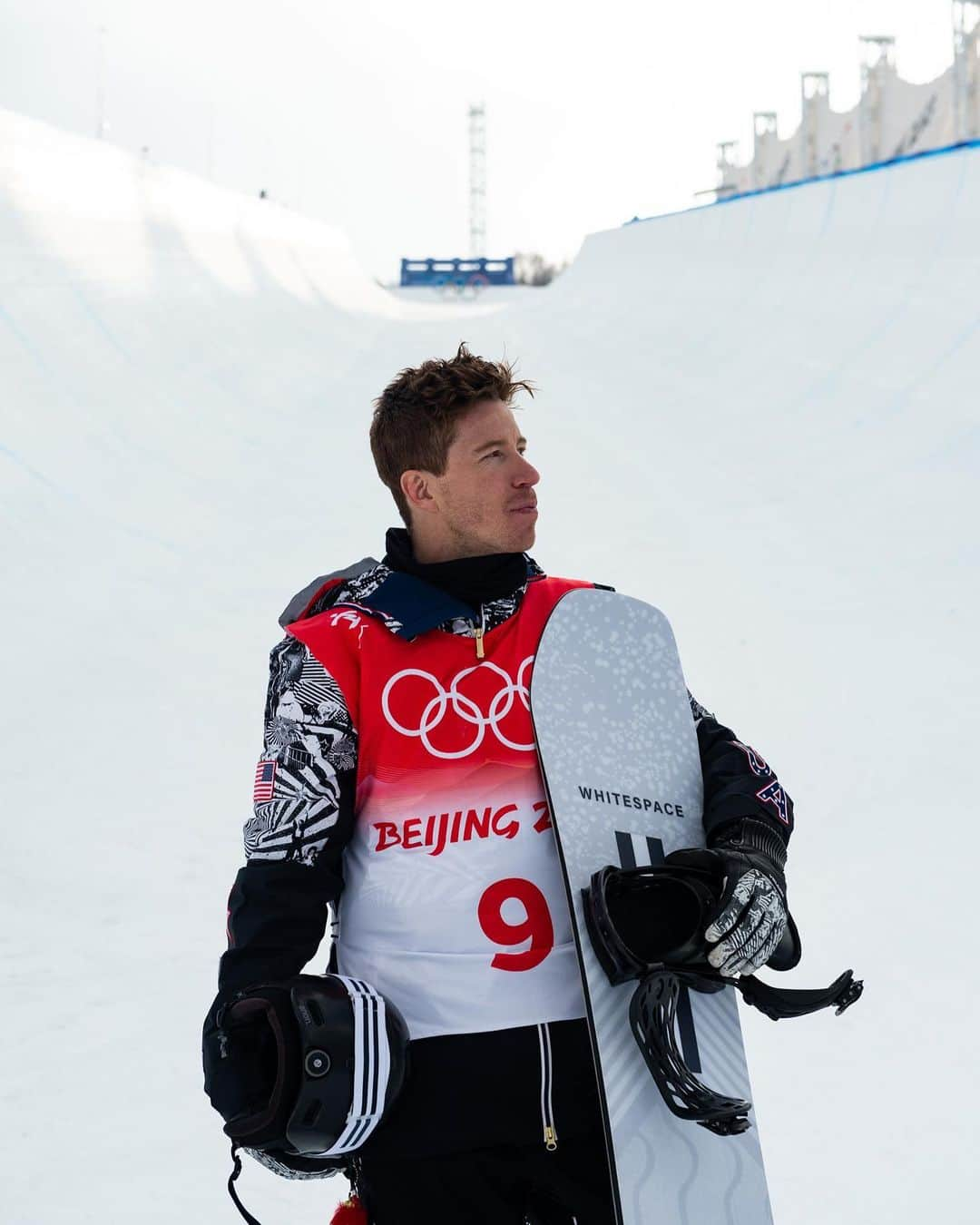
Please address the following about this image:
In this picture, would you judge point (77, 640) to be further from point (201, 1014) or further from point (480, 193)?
point (480, 193)

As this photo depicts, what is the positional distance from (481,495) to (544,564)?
143 inches

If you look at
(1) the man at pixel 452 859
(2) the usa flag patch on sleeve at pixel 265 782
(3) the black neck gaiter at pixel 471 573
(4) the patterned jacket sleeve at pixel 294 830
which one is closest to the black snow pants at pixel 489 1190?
(1) the man at pixel 452 859

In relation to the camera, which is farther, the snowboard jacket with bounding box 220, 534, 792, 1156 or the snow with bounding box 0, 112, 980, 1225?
the snow with bounding box 0, 112, 980, 1225

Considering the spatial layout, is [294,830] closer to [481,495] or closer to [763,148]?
[481,495]

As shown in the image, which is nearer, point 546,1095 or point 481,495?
point 546,1095

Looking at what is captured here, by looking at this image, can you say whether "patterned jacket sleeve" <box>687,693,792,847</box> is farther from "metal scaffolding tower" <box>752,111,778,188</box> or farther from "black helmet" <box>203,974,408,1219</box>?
"metal scaffolding tower" <box>752,111,778,188</box>

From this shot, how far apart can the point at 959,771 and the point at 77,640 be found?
115 inches

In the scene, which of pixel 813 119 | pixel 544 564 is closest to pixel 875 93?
pixel 813 119

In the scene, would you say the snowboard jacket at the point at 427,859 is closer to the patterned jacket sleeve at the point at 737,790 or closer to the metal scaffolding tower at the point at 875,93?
the patterned jacket sleeve at the point at 737,790

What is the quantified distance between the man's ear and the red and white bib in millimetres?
171

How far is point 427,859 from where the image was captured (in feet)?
4.38

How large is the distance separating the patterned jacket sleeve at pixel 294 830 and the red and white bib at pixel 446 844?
0.02m

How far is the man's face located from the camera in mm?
1494

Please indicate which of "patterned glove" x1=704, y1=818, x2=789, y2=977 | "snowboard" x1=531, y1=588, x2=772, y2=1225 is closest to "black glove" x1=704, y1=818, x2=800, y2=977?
"patterned glove" x1=704, y1=818, x2=789, y2=977
